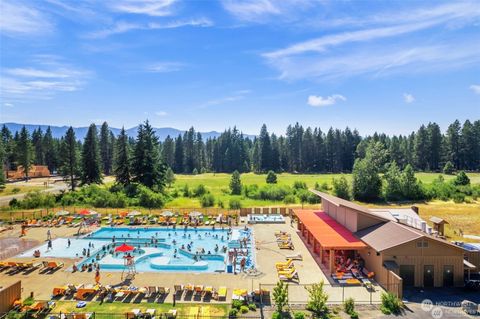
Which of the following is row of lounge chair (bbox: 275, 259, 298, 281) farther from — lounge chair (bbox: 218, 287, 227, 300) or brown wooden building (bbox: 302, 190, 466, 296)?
brown wooden building (bbox: 302, 190, 466, 296)

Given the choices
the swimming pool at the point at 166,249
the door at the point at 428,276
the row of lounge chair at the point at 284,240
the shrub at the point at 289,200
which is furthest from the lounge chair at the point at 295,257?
the shrub at the point at 289,200

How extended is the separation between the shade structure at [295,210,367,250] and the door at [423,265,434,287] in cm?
364

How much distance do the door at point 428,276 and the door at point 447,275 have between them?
0.73 metres

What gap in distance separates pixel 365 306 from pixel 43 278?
63.3 ft

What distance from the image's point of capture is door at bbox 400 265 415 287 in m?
20.0

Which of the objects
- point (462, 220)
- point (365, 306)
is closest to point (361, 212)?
point (365, 306)

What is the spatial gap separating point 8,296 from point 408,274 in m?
21.8

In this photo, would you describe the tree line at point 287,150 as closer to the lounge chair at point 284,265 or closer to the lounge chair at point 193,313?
the lounge chair at point 284,265

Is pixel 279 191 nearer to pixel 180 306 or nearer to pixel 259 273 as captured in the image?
pixel 259 273

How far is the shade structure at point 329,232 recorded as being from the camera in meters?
22.3

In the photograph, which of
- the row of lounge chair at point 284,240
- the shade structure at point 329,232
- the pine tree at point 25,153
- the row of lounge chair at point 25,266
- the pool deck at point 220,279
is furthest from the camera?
the pine tree at point 25,153

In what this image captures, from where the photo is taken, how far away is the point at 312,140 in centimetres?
11069

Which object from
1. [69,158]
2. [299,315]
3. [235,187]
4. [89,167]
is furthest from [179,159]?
[299,315]

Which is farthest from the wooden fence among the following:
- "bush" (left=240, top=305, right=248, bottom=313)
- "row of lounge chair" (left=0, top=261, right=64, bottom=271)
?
"bush" (left=240, top=305, right=248, bottom=313)
